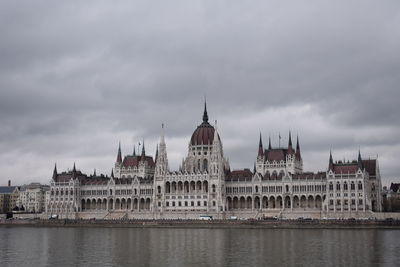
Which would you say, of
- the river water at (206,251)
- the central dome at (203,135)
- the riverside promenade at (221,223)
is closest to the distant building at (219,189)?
the central dome at (203,135)

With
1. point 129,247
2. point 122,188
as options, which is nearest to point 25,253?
point 129,247

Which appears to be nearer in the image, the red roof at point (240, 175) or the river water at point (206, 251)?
the river water at point (206, 251)

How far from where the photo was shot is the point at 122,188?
175m

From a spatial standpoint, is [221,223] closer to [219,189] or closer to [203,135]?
[219,189]

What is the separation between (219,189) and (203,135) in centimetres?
2635

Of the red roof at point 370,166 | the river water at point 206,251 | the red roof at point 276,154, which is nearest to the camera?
the river water at point 206,251

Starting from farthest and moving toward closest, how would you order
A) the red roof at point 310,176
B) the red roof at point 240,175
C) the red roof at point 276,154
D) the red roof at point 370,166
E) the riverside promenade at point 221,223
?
1. the red roof at point 276,154
2. the red roof at point 240,175
3. the red roof at point 370,166
4. the red roof at point 310,176
5. the riverside promenade at point 221,223

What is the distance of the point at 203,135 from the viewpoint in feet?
589

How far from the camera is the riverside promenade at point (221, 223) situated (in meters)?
123

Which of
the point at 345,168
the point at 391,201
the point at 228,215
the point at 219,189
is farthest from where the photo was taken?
the point at 391,201

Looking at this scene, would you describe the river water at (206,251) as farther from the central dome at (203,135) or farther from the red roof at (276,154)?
the central dome at (203,135)

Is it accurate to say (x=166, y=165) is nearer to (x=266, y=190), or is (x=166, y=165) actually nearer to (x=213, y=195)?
(x=213, y=195)

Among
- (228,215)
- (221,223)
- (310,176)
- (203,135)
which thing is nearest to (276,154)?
(310,176)

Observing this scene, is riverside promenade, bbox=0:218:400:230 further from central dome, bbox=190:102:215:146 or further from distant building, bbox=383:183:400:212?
distant building, bbox=383:183:400:212
